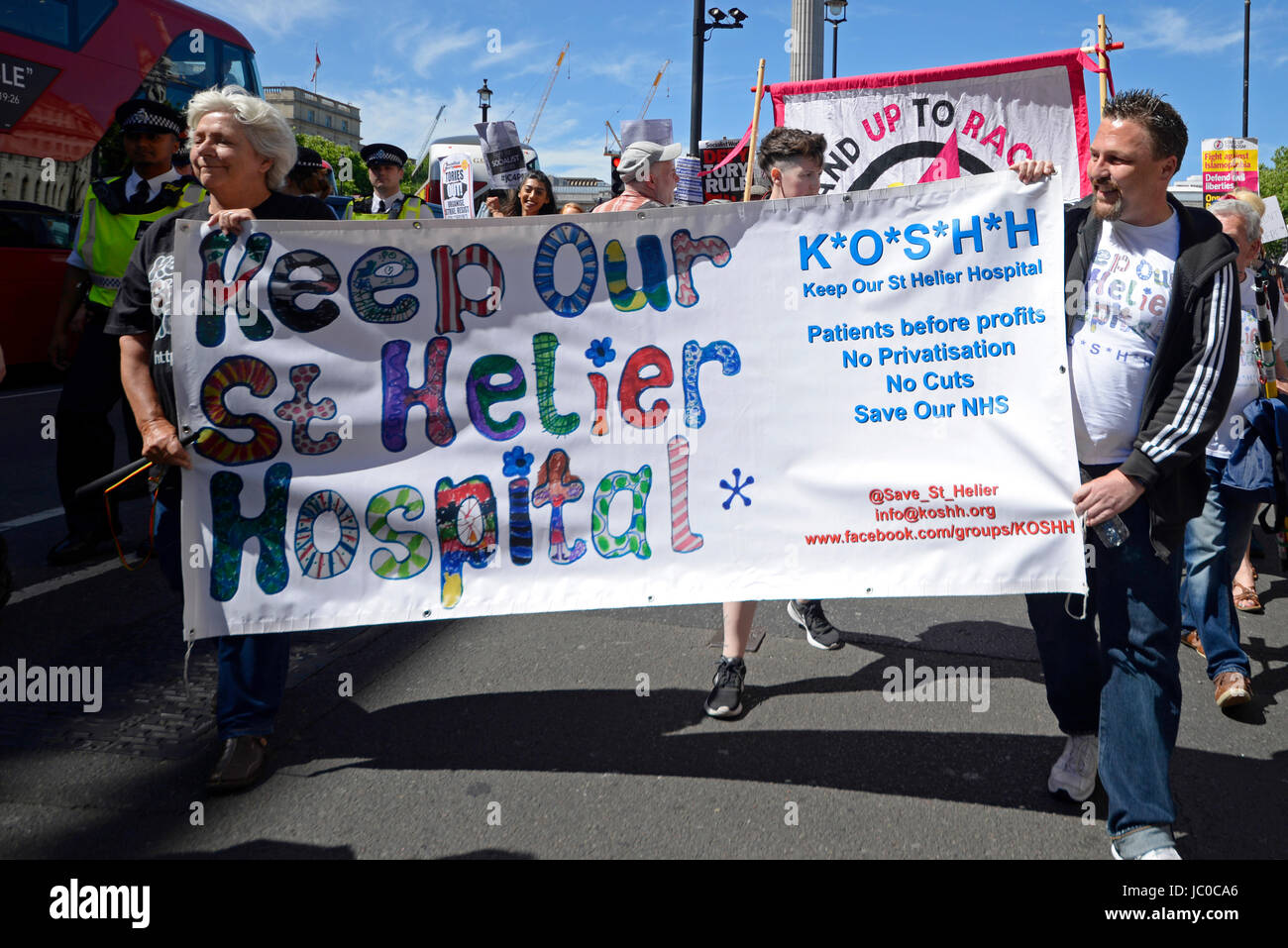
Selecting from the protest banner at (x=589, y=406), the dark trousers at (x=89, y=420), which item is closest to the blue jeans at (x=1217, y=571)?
the protest banner at (x=589, y=406)

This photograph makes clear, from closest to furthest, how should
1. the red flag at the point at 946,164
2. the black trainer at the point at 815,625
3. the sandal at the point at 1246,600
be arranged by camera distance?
the black trainer at the point at 815,625 → the red flag at the point at 946,164 → the sandal at the point at 1246,600

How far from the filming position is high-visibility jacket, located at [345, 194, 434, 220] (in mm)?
7480

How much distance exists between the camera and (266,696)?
3234 millimetres

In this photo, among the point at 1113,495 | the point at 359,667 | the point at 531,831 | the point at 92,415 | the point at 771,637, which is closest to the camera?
the point at 1113,495

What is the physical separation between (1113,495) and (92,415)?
5.11m

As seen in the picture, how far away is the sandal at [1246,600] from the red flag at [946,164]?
2491mm

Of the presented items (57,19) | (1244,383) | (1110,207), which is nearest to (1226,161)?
(1244,383)

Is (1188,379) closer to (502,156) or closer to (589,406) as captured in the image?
(589,406)

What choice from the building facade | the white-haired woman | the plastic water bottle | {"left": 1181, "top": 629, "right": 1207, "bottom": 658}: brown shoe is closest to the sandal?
{"left": 1181, "top": 629, "right": 1207, "bottom": 658}: brown shoe

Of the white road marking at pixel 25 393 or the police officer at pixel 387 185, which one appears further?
the white road marking at pixel 25 393

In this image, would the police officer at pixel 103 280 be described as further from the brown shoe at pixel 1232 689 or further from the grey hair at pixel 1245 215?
the brown shoe at pixel 1232 689

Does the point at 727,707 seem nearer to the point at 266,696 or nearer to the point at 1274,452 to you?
the point at 266,696

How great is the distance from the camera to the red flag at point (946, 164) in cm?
484

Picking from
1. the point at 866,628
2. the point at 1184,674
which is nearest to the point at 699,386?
the point at 866,628
